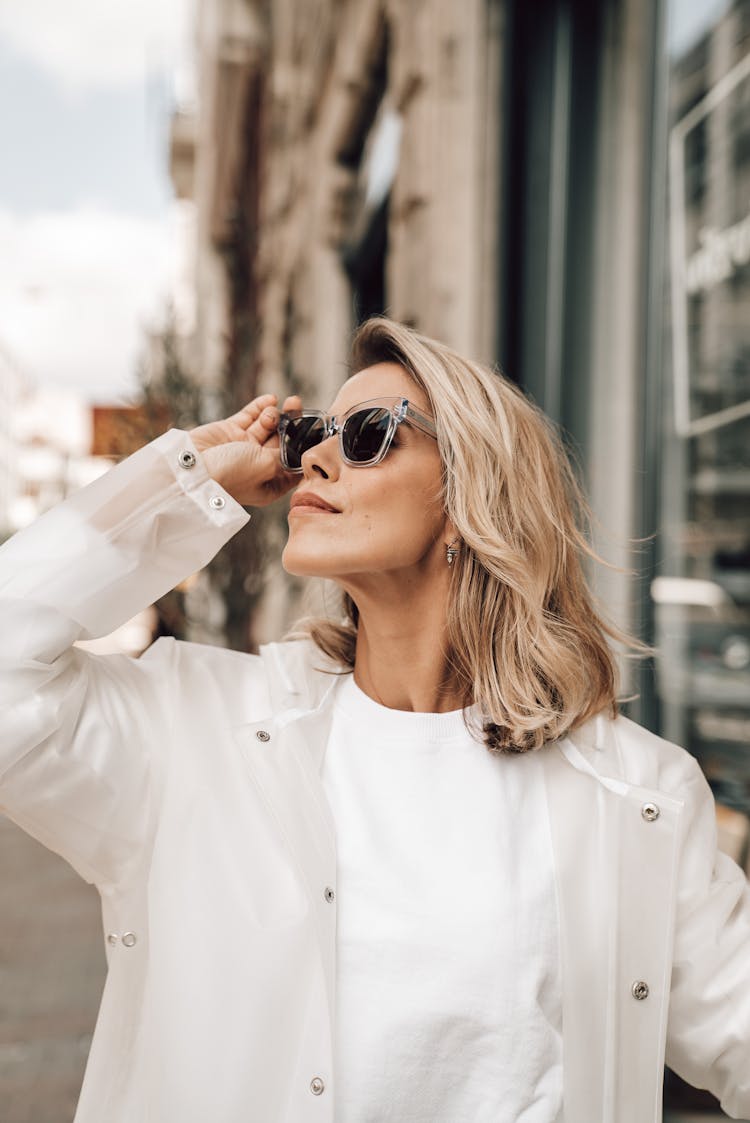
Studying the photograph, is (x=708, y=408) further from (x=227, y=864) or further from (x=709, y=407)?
(x=227, y=864)

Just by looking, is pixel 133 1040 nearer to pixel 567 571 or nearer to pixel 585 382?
pixel 567 571

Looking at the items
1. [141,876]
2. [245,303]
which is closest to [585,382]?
[141,876]

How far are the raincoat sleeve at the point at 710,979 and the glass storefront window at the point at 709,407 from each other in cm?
145

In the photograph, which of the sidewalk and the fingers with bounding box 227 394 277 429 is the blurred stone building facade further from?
A: the sidewalk

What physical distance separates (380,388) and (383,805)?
71cm

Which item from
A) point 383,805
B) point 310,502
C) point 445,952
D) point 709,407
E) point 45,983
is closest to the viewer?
point 445,952

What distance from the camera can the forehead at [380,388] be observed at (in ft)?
6.15

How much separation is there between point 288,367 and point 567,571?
159 inches

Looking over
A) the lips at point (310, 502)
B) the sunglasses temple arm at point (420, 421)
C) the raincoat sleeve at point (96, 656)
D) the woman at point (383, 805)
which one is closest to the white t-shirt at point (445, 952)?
the woman at point (383, 805)

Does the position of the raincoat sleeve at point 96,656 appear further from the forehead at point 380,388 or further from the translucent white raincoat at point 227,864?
the forehead at point 380,388

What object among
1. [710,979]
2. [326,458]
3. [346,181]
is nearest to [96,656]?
[326,458]

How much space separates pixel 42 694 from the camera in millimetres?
1574

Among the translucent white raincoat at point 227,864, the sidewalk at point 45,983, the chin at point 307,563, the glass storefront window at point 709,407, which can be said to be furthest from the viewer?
the sidewalk at point 45,983

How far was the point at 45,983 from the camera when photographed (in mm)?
4363
